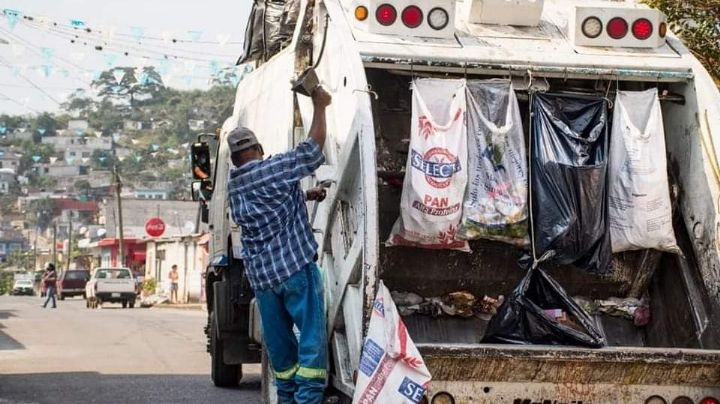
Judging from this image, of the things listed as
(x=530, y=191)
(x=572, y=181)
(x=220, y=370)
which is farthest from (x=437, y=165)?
(x=220, y=370)

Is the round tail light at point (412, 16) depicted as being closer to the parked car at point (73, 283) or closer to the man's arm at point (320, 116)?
the man's arm at point (320, 116)

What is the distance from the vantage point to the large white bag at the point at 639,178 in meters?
6.75

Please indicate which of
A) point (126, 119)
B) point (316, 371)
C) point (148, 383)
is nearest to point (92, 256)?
point (126, 119)

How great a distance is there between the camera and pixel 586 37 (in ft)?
22.6

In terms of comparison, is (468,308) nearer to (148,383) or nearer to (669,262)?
(669,262)

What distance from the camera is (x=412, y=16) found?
263 inches

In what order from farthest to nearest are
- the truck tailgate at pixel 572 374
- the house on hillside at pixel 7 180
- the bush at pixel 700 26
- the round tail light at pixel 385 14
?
the house on hillside at pixel 7 180 < the bush at pixel 700 26 < the round tail light at pixel 385 14 < the truck tailgate at pixel 572 374

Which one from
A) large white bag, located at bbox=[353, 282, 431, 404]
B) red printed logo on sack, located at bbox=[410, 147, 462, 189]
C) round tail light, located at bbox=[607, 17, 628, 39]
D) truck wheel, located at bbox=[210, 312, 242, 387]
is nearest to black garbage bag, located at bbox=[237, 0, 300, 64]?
red printed logo on sack, located at bbox=[410, 147, 462, 189]

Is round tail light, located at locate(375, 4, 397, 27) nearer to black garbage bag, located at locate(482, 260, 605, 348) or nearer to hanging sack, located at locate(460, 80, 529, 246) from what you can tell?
hanging sack, located at locate(460, 80, 529, 246)

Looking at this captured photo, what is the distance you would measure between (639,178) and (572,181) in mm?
355

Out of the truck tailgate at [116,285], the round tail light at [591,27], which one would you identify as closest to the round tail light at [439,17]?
the round tail light at [591,27]

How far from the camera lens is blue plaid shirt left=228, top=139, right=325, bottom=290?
21.4ft

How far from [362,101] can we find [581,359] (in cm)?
163

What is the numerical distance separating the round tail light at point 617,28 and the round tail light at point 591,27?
0.20 feet
